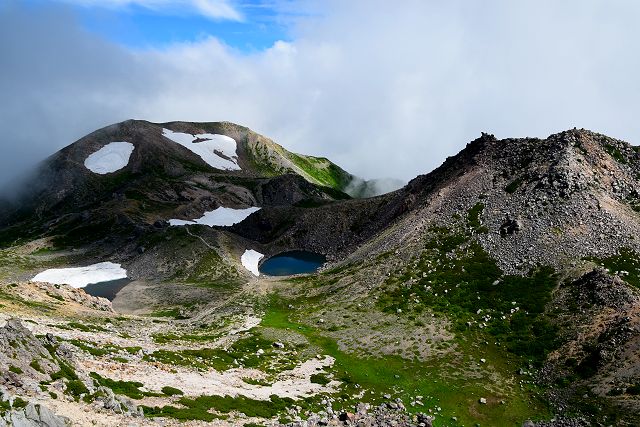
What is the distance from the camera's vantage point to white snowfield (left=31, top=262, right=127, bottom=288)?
441 ft

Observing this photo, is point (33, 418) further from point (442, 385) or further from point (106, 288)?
point (106, 288)

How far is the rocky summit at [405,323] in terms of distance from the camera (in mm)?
40656

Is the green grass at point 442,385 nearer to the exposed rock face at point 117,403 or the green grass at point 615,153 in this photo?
the exposed rock face at point 117,403

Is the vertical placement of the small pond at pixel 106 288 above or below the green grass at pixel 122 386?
above

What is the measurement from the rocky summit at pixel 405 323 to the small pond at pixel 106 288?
0.84m

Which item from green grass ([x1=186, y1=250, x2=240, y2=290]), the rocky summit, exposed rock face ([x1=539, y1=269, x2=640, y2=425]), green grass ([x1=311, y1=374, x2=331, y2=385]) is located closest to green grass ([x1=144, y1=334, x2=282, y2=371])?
the rocky summit

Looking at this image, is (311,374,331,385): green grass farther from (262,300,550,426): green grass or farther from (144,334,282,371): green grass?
(144,334,282,371): green grass

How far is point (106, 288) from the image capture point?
129 m

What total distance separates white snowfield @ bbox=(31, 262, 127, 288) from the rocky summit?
0.92 m

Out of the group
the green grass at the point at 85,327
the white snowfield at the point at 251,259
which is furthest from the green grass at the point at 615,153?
the green grass at the point at 85,327

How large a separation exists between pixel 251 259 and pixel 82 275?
51.4m

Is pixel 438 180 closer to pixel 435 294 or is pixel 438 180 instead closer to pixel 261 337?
pixel 435 294

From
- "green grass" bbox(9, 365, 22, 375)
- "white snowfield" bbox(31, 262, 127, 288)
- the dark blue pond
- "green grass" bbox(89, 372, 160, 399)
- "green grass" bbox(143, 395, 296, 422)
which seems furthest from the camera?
the dark blue pond

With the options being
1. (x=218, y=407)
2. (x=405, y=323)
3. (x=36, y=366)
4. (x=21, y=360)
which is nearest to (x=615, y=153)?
(x=405, y=323)
